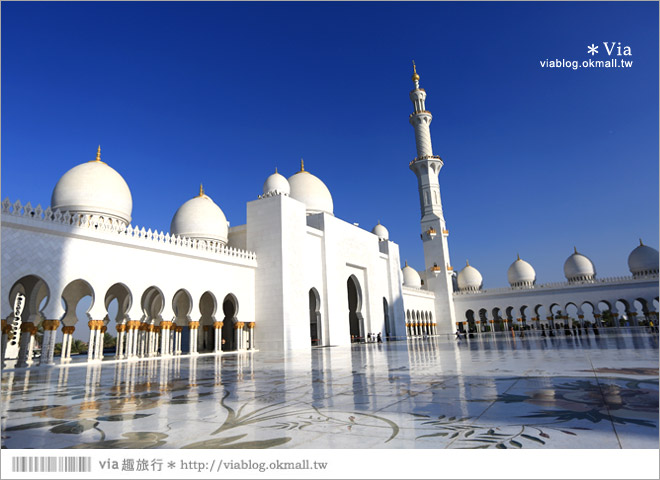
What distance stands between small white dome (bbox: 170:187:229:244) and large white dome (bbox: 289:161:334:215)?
4.49 meters

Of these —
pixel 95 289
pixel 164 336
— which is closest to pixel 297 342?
pixel 164 336

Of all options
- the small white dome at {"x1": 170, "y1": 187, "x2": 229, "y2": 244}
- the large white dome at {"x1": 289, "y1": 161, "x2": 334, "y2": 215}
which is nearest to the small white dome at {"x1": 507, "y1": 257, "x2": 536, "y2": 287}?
the large white dome at {"x1": 289, "y1": 161, "x2": 334, "y2": 215}

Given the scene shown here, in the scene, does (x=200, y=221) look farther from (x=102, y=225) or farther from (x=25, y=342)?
(x=25, y=342)

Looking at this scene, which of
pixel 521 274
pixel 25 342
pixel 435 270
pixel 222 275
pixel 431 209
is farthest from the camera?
pixel 521 274

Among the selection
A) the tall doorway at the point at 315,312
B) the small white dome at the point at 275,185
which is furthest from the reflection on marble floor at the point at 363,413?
the small white dome at the point at 275,185

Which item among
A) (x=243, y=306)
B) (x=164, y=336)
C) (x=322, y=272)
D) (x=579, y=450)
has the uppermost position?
(x=322, y=272)

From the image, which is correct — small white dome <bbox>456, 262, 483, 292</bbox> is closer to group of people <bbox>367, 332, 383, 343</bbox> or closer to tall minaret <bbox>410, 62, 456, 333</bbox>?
tall minaret <bbox>410, 62, 456, 333</bbox>

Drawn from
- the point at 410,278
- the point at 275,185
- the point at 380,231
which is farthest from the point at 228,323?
the point at 410,278

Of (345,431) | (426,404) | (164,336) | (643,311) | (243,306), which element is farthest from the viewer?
(643,311)

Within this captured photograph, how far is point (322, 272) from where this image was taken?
1850 centimetres

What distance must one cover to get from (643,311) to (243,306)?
27.6 metres

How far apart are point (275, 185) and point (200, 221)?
3.70 metres

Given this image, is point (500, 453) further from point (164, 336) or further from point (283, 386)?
point (164, 336)

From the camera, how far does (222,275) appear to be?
1501 cm
